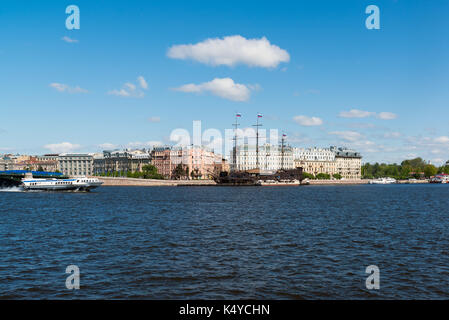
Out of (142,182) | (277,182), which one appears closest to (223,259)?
(142,182)

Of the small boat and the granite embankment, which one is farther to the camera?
the small boat

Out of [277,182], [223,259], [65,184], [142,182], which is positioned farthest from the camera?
[277,182]

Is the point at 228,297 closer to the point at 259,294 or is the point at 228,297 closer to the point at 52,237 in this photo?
the point at 259,294

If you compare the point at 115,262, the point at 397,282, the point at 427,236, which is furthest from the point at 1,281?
the point at 427,236

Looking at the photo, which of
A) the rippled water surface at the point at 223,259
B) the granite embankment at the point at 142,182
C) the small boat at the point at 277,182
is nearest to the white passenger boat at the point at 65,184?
the granite embankment at the point at 142,182

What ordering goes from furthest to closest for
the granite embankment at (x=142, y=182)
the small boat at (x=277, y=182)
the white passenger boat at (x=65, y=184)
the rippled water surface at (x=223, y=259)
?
1. the small boat at (x=277, y=182)
2. the granite embankment at (x=142, y=182)
3. the white passenger boat at (x=65, y=184)
4. the rippled water surface at (x=223, y=259)

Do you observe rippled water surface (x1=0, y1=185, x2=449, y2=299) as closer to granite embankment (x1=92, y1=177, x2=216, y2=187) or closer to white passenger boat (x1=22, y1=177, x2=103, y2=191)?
white passenger boat (x1=22, y1=177, x2=103, y2=191)

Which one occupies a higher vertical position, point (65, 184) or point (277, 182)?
point (65, 184)

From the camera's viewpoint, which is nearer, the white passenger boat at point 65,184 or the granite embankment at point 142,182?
the white passenger boat at point 65,184

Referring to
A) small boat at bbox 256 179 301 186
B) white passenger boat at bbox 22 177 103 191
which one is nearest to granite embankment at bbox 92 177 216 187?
small boat at bbox 256 179 301 186

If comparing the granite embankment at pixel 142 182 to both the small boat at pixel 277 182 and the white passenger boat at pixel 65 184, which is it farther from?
the white passenger boat at pixel 65 184

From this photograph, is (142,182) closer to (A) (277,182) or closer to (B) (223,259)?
(A) (277,182)

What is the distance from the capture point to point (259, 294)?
47.5 feet

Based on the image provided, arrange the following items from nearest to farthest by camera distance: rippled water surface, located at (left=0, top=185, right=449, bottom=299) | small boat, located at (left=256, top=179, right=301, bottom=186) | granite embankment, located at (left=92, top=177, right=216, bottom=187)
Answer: rippled water surface, located at (left=0, top=185, right=449, bottom=299), granite embankment, located at (left=92, top=177, right=216, bottom=187), small boat, located at (left=256, top=179, right=301, bottom=186)
